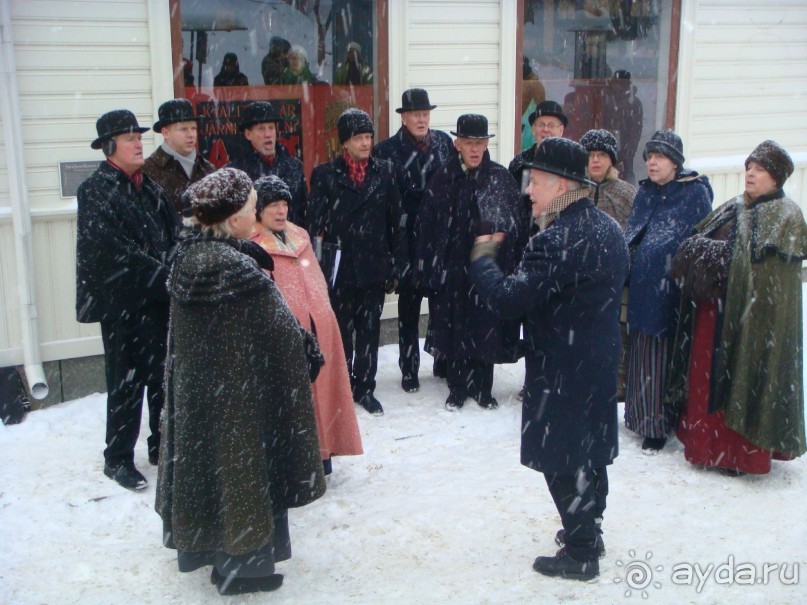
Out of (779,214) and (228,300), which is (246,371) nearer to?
(228,300)

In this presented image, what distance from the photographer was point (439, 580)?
4391 mm

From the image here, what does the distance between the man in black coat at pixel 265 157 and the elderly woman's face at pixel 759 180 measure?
2.87 m

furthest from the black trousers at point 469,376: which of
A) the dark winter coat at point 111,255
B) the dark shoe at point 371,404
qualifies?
the dark winter coat at point 111,255

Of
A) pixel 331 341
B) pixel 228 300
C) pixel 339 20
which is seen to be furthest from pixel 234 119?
pixel 228 300

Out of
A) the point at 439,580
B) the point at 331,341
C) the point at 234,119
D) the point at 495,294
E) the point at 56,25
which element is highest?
the point at 56,25

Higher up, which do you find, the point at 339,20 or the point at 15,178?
the point at 339,20

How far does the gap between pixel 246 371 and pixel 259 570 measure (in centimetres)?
95

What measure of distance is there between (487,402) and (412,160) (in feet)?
6.18

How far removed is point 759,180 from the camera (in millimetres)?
5367

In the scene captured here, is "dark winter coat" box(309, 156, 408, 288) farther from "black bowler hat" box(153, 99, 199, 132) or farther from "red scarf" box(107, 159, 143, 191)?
"red scarf" box(107, 159, 143, 191)

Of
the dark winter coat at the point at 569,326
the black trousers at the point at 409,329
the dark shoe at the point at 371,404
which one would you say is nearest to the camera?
the dark winter coat at the point at 569,326

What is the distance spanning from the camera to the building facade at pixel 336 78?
21.4 feet

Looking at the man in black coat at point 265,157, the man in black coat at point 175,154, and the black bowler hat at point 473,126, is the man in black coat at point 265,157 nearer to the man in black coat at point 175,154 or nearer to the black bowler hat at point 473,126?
the man in black coat at point 175,154

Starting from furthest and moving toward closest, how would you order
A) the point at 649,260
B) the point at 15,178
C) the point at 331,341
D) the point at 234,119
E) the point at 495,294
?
1. the point at 234,119
2. the point at 15,178
3. the point at 649,260
4. the point at 331,341
5. the point at 495,294
